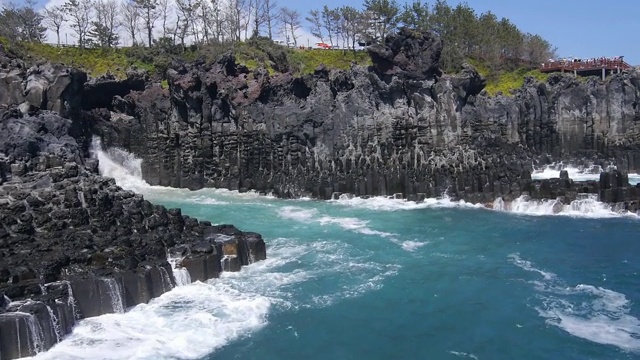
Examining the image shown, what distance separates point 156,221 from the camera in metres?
28.7

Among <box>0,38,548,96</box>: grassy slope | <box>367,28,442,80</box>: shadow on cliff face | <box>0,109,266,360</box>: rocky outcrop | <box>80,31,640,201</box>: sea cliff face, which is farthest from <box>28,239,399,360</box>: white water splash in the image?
<box>0,38,548,96</box>: grassy slope

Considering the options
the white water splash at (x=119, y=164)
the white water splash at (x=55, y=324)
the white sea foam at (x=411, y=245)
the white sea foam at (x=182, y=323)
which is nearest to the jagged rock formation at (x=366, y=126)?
the white water splash at (x=119, y=164)

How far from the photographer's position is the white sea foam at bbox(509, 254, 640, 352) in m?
20.5

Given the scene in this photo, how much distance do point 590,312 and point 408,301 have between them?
6.41 meters

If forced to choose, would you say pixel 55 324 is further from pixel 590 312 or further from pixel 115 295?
pixel 590 312

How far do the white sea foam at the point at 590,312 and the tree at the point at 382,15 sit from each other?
59.7 m

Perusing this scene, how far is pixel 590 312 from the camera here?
22562 mm

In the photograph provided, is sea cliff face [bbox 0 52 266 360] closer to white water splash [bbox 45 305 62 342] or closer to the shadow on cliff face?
white water splash [bbox 45 305 62 342]

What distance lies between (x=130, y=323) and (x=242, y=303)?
4.07 metres

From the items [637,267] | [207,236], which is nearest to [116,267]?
[207,236]

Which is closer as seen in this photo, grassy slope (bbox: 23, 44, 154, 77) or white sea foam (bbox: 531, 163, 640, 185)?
white sea foam (bbox: 531, 163, 640, 185)

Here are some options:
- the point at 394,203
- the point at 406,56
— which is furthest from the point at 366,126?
the point at 394,203

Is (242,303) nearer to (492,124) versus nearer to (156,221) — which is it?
(156,221)

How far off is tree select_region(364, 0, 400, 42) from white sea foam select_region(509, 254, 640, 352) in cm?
5973
